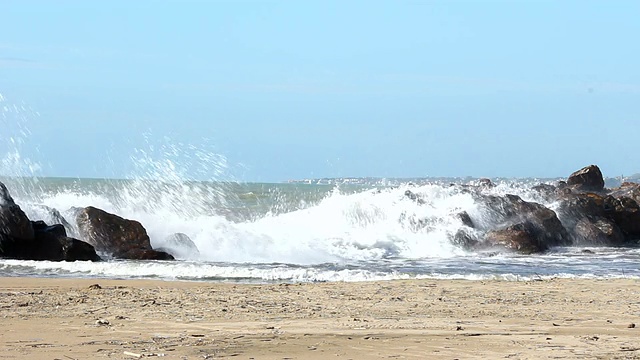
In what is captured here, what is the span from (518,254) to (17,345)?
15.7 meters

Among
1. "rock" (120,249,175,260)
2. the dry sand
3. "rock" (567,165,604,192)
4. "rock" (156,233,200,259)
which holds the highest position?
"rock" (567,165,604,192)

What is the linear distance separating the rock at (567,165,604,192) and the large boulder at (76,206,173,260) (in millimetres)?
18681

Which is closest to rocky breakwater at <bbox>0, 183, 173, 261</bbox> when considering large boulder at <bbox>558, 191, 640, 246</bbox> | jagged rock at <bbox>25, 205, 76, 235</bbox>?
jagged rock at <bbox>25, 205, 76, 235</bbox>

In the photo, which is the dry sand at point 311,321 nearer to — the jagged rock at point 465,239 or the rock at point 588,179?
the jagged rock at point 465,239

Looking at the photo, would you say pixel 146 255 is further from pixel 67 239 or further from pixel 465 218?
pixel 465 218

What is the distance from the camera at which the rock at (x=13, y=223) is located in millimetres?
15328

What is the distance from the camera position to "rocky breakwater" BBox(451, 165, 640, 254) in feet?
70.0

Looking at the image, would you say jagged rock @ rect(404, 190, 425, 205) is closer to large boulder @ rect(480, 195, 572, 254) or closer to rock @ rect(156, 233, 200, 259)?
large boulder @ rect(480, 195, 572, 254)

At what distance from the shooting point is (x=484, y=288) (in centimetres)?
1154

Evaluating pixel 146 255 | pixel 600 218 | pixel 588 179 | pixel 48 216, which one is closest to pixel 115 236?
pixel 146 255

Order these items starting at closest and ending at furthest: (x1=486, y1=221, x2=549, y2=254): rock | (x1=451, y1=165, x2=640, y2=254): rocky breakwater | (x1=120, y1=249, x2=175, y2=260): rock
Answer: (x1=120, y1=249, x2=175, y2=260): rock < (x1=486, y1=221, x2=549, y2=254): rock < (x1=451, y1=165, x2=640, y2=254): rocky breakwater

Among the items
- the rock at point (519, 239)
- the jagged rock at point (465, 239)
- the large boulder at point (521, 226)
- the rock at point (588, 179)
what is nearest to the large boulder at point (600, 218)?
the large boulder at point (521, 226)

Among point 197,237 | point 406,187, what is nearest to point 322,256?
point 197,237

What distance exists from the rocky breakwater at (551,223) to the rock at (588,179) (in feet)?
8.98
